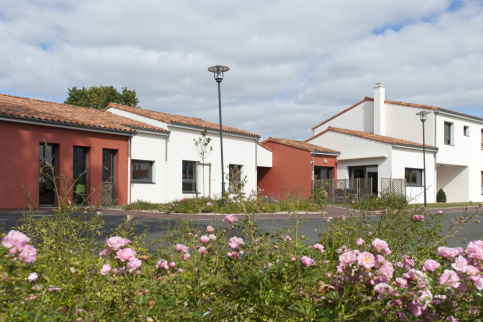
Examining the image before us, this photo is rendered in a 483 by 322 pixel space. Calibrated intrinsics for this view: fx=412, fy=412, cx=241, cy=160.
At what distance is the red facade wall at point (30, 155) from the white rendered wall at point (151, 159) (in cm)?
191

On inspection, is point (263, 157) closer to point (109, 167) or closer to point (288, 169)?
point (288, 169)

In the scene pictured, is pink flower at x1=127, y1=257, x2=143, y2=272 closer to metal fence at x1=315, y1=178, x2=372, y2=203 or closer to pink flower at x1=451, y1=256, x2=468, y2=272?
pink flower at x1=451, y1=256, x2=468, y2=272

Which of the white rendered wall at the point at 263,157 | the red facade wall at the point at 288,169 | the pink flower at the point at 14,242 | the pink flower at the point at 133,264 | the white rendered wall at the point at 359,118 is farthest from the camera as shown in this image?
the white rendered wall at the point at 359,118

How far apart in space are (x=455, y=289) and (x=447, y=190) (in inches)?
1355

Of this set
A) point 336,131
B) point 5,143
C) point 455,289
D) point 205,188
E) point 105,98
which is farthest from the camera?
point 105,98

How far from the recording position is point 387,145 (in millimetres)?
26031

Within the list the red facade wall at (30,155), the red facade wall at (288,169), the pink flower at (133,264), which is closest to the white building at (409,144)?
the red facade wall at (288,169)

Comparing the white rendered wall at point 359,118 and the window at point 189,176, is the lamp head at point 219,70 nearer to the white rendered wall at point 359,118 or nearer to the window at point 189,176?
the window at point 189,176

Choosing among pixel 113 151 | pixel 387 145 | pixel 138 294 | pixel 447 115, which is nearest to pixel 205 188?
pixel 113 151

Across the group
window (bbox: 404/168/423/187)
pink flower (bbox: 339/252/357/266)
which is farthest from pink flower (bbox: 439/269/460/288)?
window (bbox: 404/168/423/187)

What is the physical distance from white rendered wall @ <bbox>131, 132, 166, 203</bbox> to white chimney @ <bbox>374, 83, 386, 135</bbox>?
55.9 ft

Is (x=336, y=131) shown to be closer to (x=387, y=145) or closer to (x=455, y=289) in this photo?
(x=387, y=145)

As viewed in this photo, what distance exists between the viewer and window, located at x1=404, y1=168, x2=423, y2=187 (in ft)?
89.7

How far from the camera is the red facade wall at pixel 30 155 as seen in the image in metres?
14.8
